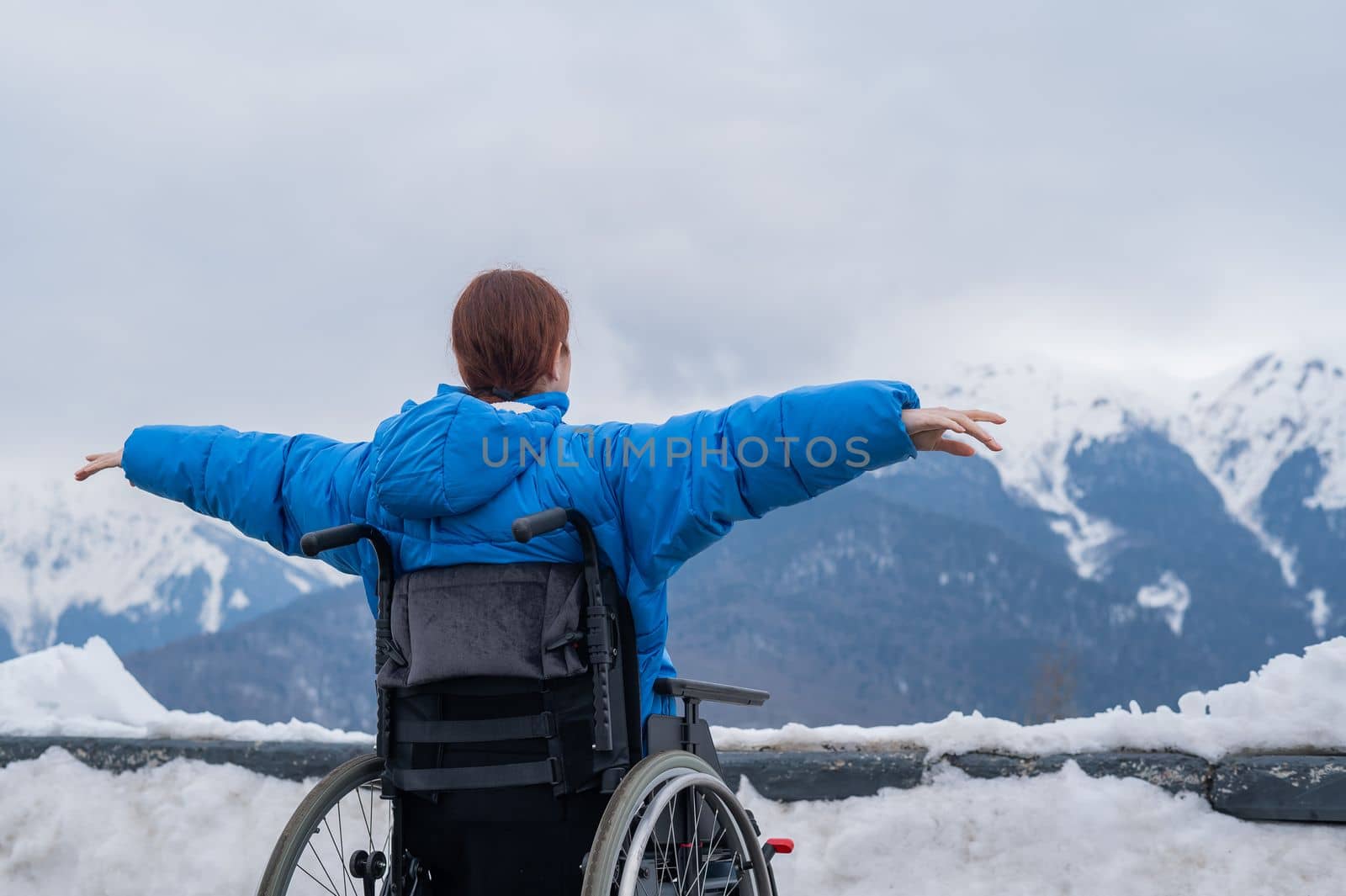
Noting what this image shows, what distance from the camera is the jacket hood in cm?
212

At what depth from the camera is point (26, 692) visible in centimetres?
540

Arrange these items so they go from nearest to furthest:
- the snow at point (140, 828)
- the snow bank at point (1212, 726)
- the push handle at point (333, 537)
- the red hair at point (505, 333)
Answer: the push handle at point (333, 537) < the red hair at point (505, 333) < the snow bank at point (1212, 726) < the snow at point (140, 828)

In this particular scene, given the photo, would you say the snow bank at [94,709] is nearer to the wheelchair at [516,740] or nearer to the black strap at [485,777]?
the wheelchair at [516,740]

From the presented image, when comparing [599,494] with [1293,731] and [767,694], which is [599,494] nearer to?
[767,694]

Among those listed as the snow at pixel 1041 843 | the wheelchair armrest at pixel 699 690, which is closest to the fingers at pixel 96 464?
the wheelchair armrest at pixel 699 690

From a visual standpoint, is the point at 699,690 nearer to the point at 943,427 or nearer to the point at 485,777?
the point at 485,777

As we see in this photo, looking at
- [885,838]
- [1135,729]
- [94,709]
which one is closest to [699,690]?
[885,838]

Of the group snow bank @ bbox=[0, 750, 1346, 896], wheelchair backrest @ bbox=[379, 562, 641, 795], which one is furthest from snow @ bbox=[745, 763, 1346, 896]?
wheelchair backrest @ bbox=[379, 562, 641, 795]

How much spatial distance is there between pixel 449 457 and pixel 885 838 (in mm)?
2054

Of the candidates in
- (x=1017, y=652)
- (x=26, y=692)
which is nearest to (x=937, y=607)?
(x=1017, y=652)

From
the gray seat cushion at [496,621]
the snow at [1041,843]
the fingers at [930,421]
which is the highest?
the fingers at [930,421]

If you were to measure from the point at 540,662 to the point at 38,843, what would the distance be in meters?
3.06

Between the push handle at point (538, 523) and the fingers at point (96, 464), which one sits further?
the fingers at point (96, 464)

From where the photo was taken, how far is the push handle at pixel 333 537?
217 cm
